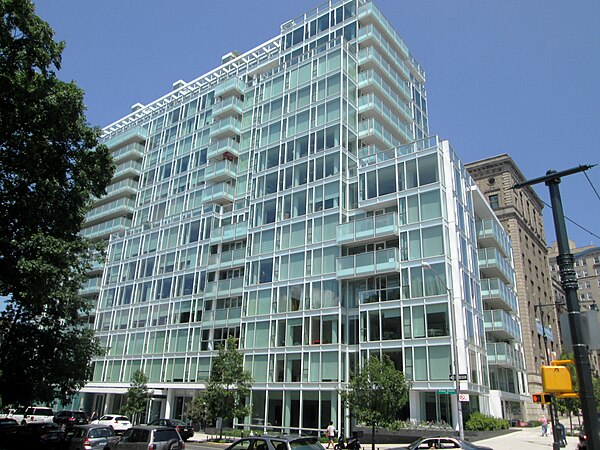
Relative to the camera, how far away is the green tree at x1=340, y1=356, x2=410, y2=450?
2578 cm

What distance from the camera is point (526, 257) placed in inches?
2400

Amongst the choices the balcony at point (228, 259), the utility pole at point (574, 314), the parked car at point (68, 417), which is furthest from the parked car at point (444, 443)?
the parked car at point (68, 417)

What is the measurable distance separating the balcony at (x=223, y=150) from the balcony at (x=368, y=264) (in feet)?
75.7

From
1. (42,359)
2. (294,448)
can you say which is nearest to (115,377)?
(42,359)

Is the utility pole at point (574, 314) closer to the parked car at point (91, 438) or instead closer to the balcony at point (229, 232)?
the parked car at point (91, 438)

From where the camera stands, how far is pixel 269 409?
125ft

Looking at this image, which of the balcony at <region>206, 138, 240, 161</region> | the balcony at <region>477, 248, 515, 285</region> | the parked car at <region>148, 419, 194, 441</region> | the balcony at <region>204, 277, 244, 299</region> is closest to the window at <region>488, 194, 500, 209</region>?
the balcony at <region>477, 248, 515, 285</region>

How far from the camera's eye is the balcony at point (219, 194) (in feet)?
171

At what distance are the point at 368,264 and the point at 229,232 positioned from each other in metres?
17.8

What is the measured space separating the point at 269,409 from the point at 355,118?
27353 millimetres

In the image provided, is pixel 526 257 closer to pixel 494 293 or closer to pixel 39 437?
pixel 494 293

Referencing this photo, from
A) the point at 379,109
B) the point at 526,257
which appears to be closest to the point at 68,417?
the point at 379,109

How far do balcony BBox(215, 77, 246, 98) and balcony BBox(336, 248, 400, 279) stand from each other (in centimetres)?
2883

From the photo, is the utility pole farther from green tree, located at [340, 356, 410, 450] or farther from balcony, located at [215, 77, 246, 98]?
balcony, located at [215, 77, 246, 98]
